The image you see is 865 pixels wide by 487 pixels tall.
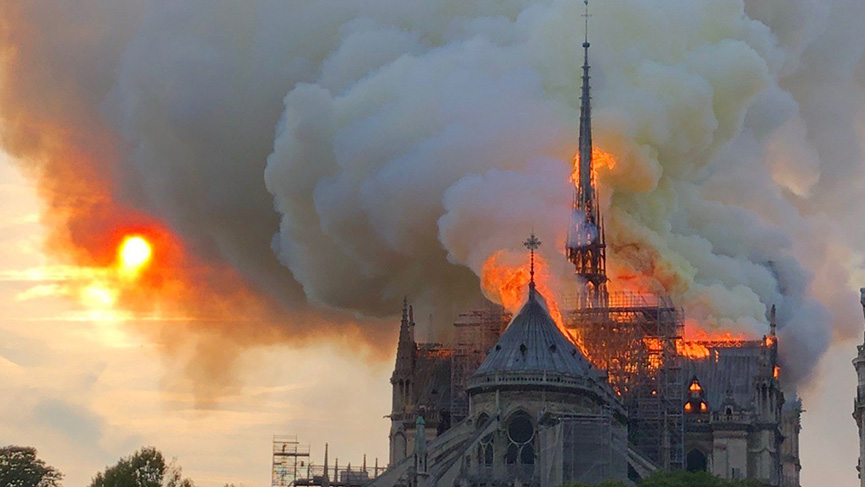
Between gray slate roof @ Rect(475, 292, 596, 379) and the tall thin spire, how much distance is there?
10.5m

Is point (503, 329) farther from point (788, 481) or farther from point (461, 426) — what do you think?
point (788, 481)

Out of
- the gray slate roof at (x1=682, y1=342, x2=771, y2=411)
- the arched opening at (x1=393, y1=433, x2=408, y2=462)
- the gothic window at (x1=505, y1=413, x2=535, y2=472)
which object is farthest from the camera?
the arched opening at (x1=393, y1=433, x2=408, y2=462)

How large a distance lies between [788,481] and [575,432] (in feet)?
133

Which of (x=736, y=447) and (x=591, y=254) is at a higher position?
(x=591, y=254)

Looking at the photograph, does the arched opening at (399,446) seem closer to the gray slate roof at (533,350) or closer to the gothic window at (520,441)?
the gray slate roof at (533,350)

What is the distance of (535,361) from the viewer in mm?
155000

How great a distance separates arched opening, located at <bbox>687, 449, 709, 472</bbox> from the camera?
550 ft

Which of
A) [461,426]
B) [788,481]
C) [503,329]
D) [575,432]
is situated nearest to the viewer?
[575,432]

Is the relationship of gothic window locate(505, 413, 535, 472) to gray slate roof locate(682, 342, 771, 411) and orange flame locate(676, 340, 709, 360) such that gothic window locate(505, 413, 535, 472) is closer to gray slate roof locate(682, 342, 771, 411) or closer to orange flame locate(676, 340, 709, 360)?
gray slate roof locate(682, 342, 771, 411)

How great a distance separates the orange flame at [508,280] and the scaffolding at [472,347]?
12.9 ft

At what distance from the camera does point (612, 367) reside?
549 feet

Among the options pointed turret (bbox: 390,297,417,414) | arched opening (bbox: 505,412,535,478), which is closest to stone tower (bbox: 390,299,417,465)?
pointed turret (bbox: 390,297,417,414)

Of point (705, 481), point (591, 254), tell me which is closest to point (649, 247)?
point (591, 254)

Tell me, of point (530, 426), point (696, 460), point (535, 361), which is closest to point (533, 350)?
point (535, 361)
